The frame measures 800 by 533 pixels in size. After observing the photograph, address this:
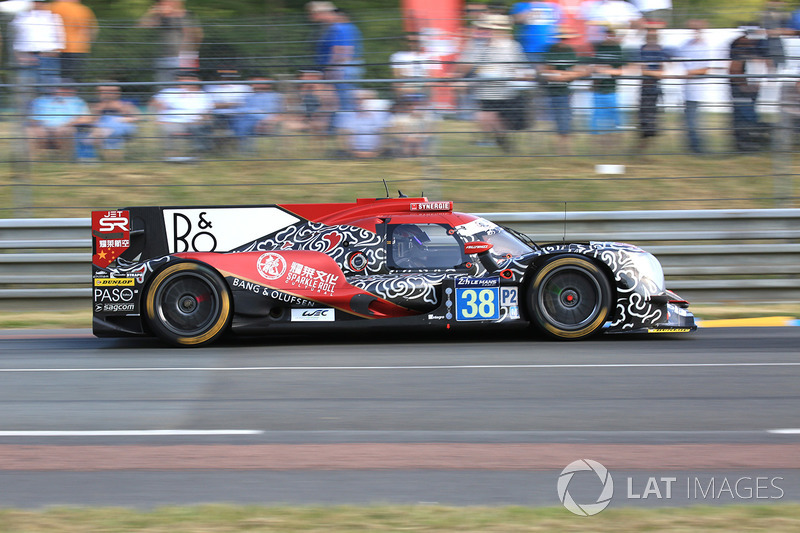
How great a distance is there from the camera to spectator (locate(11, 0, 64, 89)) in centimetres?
1158

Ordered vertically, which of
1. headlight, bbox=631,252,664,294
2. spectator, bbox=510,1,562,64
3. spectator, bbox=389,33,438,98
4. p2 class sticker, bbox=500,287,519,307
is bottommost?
p2 class sticker, bbox=500,287,519,307

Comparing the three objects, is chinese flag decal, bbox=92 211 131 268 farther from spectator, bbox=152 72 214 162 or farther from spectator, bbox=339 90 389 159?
spectator, bbox=339 90 389 159

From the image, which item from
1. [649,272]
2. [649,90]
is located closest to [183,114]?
[649,90]

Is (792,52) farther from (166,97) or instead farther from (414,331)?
(166,97)

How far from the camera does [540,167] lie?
38.1 ft

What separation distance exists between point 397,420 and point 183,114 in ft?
23.1

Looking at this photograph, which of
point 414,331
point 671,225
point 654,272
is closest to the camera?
point 654,272

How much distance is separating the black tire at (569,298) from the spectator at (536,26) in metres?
Result: 4.06

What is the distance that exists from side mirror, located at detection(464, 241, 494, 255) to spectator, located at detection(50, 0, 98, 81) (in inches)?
235

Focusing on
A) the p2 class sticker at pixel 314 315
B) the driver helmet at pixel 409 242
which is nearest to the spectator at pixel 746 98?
the driver helmet at pixel 409 242

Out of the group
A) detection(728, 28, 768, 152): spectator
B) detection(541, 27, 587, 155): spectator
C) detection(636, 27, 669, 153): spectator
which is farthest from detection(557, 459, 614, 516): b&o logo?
detection(728, 28, 768, 152): spectator

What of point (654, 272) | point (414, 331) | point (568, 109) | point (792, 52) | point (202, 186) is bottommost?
point (414, 331)

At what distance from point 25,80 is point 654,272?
7958 millimetres

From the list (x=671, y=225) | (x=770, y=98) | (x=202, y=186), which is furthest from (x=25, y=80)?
(x=770, y=98)
